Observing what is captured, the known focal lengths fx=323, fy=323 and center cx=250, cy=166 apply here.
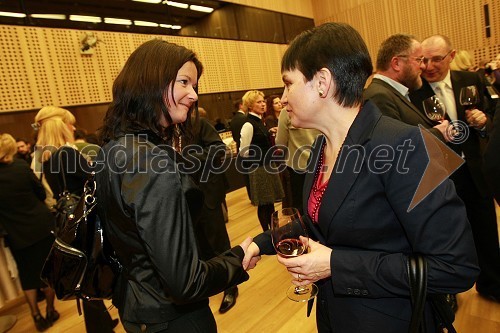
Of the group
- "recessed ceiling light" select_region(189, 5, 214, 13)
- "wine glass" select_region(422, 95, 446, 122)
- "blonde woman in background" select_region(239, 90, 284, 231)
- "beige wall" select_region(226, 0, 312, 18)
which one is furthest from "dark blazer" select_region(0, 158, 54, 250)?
"beige wall" select_region(226, 0, 312, 18)

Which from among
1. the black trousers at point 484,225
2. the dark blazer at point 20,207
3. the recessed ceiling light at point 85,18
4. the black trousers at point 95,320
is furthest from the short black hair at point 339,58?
the recessed ceiling light at point 85,18

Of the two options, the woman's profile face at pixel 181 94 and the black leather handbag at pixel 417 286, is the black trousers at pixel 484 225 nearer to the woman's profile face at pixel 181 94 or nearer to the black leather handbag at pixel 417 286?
the black leather handbag at pixel 417 286

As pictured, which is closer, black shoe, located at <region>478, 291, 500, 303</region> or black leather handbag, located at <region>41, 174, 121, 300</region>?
black leather handbag, located at <region>41, 174, 121, 300</region>

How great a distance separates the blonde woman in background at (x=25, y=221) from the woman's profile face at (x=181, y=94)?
2723 millimetres

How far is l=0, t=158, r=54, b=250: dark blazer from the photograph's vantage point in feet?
10.3

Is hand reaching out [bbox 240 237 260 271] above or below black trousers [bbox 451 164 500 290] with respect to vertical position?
above

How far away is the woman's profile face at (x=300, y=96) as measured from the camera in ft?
3.74

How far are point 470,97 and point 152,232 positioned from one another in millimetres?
2305

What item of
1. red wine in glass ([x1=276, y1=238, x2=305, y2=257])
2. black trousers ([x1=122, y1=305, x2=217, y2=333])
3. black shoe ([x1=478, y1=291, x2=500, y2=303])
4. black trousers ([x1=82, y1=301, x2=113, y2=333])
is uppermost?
red wine in glass ([x1=276, y1=238, x2=305, y2=257])

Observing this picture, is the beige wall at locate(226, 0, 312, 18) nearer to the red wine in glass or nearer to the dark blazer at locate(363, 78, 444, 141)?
the dark blazer at locate(363, 78, 444, 141)

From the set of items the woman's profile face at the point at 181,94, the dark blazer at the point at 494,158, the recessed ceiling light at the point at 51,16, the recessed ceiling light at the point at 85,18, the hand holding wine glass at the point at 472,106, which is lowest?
the dark blazer at the point at 494,158

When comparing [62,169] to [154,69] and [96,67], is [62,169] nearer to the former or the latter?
[154,69]

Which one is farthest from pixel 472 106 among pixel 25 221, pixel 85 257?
pixel 25 221

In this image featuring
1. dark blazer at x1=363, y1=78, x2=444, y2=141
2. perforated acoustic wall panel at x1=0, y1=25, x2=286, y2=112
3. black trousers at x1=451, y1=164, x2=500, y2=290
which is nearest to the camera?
dark blazer at x1=363, y1=78, x2=444, y2=141
